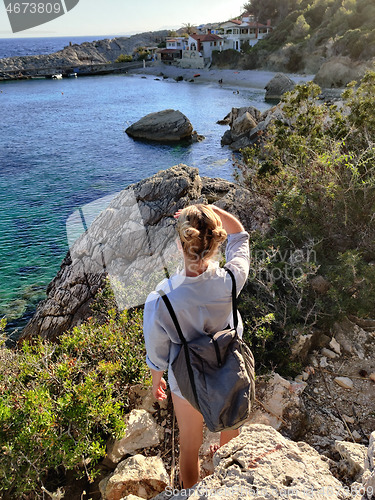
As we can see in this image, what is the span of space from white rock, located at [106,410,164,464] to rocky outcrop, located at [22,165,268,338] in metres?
6.62

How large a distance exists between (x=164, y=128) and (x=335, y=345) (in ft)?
100

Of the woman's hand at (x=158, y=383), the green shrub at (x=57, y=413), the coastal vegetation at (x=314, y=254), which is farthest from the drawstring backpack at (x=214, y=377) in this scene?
the coastal vegetation at (x=314, y=254)

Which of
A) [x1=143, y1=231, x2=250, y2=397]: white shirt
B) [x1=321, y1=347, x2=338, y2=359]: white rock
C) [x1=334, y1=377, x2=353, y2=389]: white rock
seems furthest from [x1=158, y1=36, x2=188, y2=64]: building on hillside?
[x1=143, y1=231, x2=250, y2=397]: white shirt

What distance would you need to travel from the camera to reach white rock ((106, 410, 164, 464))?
3.45 m

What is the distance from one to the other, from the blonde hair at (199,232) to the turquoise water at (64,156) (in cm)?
1116

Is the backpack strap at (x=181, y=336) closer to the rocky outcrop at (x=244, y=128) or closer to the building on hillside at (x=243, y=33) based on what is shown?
the rocky outcrop at (x=244, y=128)

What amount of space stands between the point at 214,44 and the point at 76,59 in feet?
105

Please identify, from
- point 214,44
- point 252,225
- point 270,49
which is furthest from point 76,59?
point 252,225

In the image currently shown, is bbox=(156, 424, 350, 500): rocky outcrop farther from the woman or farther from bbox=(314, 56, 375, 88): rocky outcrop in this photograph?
bbox=(314, 56, 375, 88): rocky outcrop

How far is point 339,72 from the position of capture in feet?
147

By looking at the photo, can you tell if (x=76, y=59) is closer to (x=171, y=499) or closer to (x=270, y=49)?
(x=270, y=49)

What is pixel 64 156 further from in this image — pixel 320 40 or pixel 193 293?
pixel 320 40

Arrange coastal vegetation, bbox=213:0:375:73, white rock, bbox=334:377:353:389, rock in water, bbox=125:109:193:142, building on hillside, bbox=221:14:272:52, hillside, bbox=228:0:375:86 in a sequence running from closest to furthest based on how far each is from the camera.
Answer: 1. white rock, bbox=334:377:353:389
2. rock in water, bbox=125:109:193:142
3. hillside, bbox=228:0:375:86
4. coastal vegetation, bbox=213:0:375:73
5. building on hillside, bbox=221:14:272:52

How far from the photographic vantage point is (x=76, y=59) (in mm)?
83250
